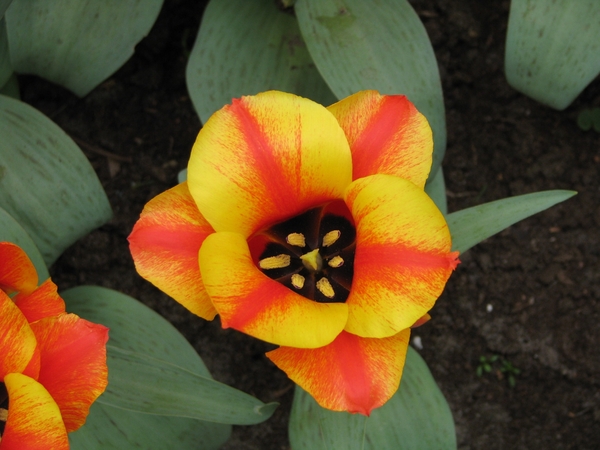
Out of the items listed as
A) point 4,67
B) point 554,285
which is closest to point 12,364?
point 4,67

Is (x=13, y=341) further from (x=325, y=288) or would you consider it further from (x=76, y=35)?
(x=76, y=35)

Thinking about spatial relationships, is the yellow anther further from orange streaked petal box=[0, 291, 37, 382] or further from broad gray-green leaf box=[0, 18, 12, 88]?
broad gray-green leaf box=[0, 18, 12, 88]

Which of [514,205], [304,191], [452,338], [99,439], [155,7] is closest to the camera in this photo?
[304,191]

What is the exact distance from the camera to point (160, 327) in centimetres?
144

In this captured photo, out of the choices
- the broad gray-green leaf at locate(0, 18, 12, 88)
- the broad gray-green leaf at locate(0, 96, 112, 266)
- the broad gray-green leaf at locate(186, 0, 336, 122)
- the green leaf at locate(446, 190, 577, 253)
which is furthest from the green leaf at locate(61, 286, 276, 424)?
the broad gray-green leaf at locate(0, 18, 12, 88)

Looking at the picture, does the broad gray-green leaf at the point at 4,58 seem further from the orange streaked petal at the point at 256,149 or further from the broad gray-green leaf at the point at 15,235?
the orange streaked petal at the point at 256,149

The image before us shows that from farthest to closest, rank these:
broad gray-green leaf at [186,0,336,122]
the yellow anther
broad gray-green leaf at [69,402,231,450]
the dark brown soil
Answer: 1. the dark brown soil
2. broad gray-green leaf at [186,0,336,122]
3. broad gray-green leaf at [69,402,231,450]
4. the yellow anther

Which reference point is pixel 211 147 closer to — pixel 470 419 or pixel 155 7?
pixel 155 7

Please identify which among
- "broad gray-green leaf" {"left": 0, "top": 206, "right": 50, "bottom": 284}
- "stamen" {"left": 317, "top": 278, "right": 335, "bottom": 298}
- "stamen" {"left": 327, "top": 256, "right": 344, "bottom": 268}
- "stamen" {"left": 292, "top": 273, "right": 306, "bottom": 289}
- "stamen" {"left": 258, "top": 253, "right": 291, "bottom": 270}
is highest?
"broad gray-green leaf" {"left": 0, "top": 206, "right": 50, "bottom": 284}

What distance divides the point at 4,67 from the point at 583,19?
1399mm

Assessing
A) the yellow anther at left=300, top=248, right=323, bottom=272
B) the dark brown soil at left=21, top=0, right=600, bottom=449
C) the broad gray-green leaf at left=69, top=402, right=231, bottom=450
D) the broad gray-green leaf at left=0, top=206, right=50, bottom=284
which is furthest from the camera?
the dark brown soil at left=21, top=0, right=600, bottom=449

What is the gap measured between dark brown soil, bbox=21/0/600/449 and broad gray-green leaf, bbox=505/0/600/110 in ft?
1.77

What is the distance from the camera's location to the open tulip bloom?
83 centimetres

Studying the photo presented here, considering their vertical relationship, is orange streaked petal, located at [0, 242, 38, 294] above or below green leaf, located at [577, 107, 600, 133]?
above
